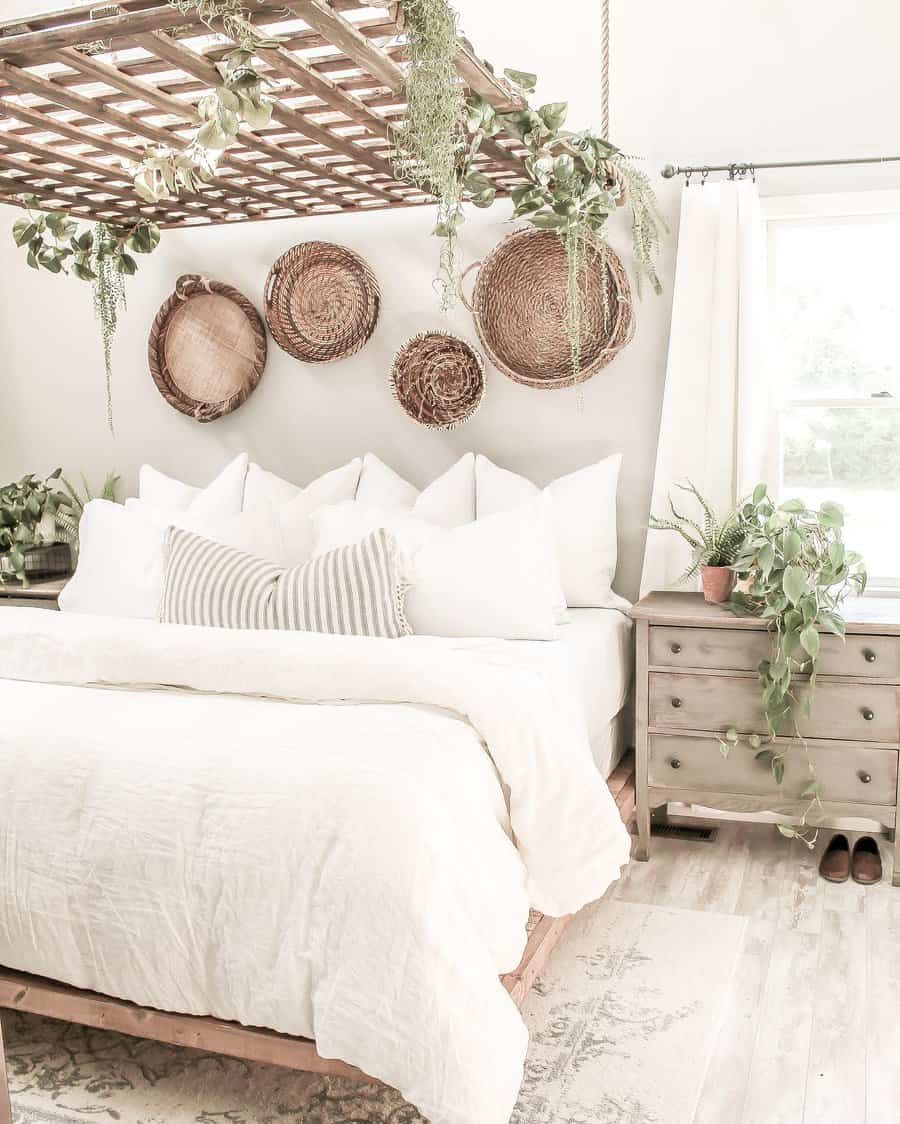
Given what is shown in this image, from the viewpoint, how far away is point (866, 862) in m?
3.05

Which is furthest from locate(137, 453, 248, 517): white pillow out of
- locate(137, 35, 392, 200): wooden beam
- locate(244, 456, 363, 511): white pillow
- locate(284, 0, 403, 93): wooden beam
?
locate(284, 0, 403, 93): wooden beam

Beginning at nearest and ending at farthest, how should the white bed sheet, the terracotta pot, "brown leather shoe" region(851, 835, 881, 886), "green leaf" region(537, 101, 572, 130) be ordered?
"green leaf" region(537, 101, 572, 130) < the white bed sheet < "brown leather shoe" region(851, 835, 881, 886) < the terracotta pot

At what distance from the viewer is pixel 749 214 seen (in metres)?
3.30

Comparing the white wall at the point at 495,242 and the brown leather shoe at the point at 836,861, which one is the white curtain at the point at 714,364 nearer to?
the white wall at the point at 495,242

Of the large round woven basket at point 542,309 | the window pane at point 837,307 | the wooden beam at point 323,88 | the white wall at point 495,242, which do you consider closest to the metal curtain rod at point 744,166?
the white wall at point 495,242

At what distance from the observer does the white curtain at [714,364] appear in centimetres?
333

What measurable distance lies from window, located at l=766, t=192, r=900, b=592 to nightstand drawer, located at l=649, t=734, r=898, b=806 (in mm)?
739

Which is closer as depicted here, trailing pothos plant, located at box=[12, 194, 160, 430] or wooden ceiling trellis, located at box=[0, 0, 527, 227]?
wooden ceiling trellis, located at box=[0, 0, 527, 227]

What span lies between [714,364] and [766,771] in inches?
51.9

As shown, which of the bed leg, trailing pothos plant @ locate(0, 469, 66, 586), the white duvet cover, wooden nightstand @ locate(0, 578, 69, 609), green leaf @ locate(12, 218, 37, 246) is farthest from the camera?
trailing pothos plant @ locate(0, 469, 66, 586)

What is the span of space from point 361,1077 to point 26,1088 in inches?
30.0

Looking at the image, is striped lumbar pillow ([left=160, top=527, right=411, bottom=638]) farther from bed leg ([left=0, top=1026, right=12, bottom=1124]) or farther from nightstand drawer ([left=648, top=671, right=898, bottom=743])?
bed leg ([left=0, top=1026, right=12, bottom=1124])

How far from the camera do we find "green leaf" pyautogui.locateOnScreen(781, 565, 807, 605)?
2820 mm

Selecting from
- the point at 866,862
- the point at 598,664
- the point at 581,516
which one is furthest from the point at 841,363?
the point at 866,862
